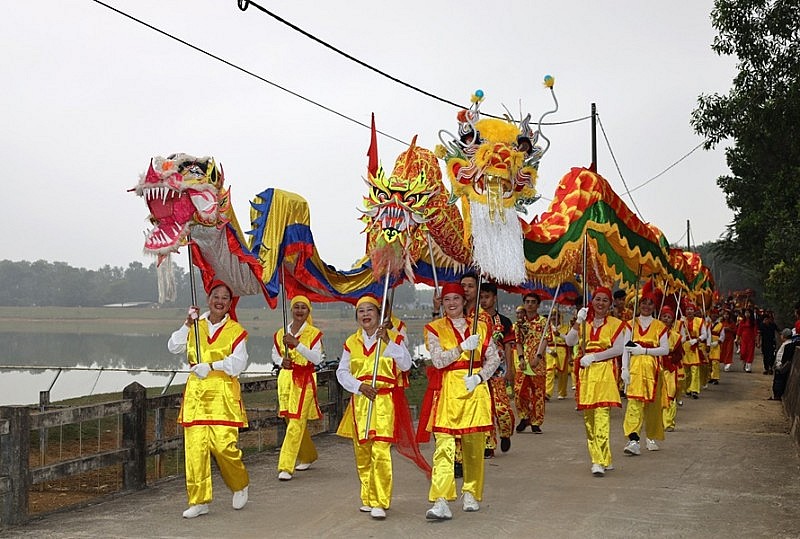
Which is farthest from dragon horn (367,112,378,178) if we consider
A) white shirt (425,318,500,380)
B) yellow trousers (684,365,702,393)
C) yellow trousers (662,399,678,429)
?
yellow trousers (684,365,702,393)

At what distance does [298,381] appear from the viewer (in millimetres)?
8305

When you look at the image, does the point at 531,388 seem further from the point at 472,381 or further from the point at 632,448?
the point at 472,381

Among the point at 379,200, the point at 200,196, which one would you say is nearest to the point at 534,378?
the point at 379,200

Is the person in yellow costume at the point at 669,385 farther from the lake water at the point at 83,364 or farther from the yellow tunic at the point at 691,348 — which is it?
the lake water at the point at 83,364

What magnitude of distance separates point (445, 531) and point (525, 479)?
7.21 ft

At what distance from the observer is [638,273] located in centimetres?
1057

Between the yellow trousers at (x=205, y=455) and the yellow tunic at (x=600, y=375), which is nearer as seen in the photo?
the yellow trousers at (x=205, y=455)

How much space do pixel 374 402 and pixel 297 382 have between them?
1.95 metres

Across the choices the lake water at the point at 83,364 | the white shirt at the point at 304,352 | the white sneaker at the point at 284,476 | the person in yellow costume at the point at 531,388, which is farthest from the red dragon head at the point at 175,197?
the person in yellow costume at the point at 531,388

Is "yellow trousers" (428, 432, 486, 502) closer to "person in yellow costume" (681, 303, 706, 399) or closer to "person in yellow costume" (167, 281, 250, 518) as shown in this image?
"person in yellow costume" (167, 281, 250, 518)

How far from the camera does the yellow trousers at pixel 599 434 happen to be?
8.09m

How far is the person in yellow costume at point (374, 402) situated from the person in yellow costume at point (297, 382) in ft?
4.08

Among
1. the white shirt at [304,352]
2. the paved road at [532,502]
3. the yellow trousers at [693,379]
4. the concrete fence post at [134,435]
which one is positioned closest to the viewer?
the paved road at [532,502]

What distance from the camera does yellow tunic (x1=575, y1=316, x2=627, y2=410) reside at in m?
8.17
